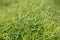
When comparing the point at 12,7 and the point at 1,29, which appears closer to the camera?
the point at 1,29

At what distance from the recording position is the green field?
3787 mm

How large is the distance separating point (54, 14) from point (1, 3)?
1.74m

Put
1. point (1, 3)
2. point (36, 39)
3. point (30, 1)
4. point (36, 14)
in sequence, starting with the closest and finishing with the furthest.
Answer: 1. point (36, 39)
2. point (36, 14)
3. point (30, 1)
4. point (1, 3)

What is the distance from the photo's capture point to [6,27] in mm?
4031

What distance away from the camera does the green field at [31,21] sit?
3787mm

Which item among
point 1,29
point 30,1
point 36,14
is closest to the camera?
point 1,29

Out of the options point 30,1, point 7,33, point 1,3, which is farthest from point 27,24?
point 1,3

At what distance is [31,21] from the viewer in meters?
4.10

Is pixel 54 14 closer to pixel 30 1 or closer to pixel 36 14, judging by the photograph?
pixel 36 14

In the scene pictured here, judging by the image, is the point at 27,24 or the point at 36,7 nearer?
the point at 27,24

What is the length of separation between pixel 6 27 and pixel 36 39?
2.38ft

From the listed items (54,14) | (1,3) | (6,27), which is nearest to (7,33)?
(6,27)

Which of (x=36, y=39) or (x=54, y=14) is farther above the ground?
(x=54, y=14)

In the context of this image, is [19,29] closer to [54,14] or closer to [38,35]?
[38,35]
